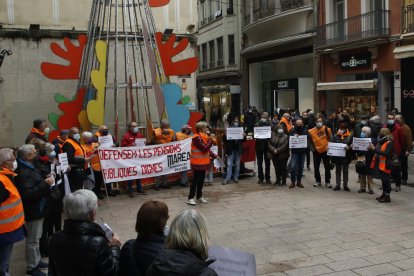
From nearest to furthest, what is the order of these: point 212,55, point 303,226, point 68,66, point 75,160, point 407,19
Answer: point 303,226, point 75,160, point 68,66, point 407,19, point 212,55

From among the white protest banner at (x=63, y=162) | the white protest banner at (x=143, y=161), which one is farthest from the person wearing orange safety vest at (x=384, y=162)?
the white protest banner at (x=63, y=162)

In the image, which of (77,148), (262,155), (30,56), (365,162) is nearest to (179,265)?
(77,148)

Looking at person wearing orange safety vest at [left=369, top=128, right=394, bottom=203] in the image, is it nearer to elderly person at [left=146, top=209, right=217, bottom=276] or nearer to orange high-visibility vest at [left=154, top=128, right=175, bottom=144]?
orange high-visibility vest at [left=154, top=128, right=175, bottom=144]

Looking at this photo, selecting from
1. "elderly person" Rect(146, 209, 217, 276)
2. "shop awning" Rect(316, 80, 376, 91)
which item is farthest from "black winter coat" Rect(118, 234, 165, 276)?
"shop awning" Rect(316, 80, 376, 91)

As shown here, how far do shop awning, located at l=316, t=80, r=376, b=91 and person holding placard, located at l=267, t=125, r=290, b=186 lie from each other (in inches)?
389

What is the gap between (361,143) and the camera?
34.7 feet

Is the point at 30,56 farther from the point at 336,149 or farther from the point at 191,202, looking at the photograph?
the point at 336,149

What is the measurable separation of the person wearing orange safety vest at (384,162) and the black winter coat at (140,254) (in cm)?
746

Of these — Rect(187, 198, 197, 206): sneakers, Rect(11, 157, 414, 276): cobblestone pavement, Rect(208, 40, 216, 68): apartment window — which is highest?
Rect(208, 40, 216, 68): apartment window

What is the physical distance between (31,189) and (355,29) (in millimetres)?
18800

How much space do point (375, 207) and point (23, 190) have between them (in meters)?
6.54

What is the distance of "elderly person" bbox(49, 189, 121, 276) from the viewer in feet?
11.0

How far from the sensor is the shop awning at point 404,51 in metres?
17.7

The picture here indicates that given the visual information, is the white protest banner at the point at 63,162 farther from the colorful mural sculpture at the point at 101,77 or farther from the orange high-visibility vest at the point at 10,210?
the colorful mural sculpture at the point at 101,77
